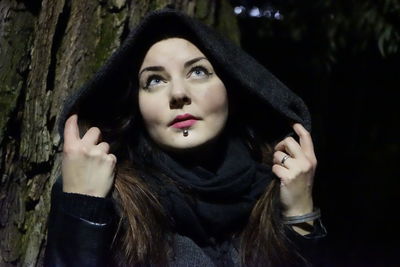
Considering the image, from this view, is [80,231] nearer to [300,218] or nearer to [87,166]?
[87,166]

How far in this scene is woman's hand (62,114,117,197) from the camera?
1.52 m

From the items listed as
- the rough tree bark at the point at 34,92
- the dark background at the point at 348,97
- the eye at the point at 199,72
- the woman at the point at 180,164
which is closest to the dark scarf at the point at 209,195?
the woman at the point at 180,164

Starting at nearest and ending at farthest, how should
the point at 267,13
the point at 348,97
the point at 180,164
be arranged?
1. the point at 180,164
2. the point at 267,13
3. the point at 348,97

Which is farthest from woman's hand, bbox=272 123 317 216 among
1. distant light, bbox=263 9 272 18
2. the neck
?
distant light, bbox=263 9 272 18

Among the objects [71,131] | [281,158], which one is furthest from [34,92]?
[281,158]

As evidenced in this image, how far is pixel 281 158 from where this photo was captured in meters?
1.75

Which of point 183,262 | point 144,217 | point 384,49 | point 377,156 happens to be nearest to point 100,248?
point 144,217

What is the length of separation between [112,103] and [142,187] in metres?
0.29

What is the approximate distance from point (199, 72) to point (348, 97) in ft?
8.85

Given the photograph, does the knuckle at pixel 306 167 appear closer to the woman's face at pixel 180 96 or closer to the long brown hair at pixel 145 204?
the long brown hair at pixel 145 204

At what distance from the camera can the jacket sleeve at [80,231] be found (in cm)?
147

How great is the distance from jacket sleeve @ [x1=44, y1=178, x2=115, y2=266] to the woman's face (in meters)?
0.25

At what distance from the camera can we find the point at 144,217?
1.57m

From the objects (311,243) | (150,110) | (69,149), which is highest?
(150,110)
